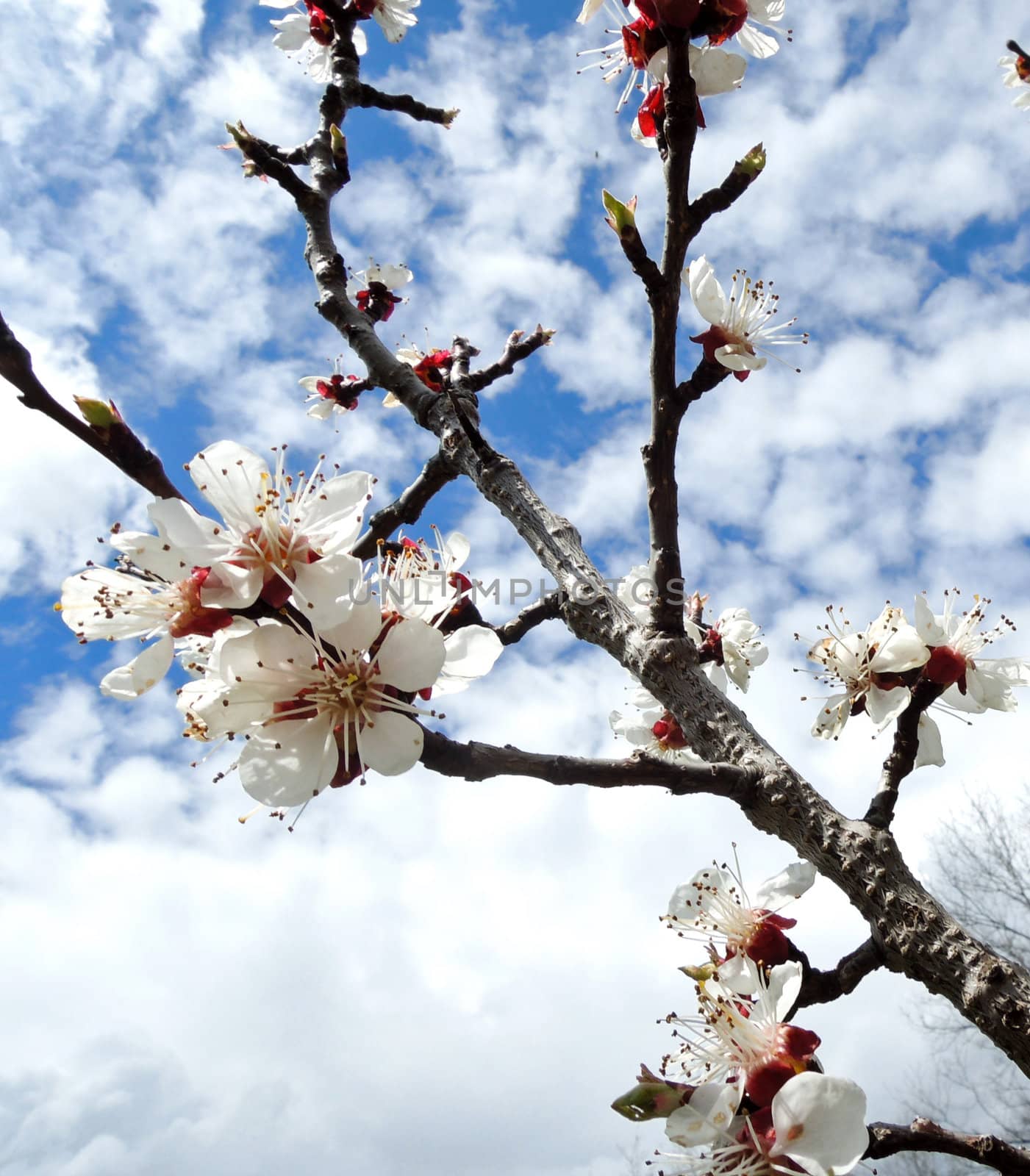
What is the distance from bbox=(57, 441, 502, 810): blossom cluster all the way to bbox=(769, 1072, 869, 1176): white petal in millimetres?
783

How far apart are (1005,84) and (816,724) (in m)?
5.18

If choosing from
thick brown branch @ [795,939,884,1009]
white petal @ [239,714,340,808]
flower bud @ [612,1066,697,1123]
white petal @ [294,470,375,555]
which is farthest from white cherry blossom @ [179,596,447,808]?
thick brown branch @ [795,939,884,1009]

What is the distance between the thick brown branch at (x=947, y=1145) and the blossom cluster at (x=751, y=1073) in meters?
0.14

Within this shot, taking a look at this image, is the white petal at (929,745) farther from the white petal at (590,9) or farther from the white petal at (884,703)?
the white petal at (590,9)

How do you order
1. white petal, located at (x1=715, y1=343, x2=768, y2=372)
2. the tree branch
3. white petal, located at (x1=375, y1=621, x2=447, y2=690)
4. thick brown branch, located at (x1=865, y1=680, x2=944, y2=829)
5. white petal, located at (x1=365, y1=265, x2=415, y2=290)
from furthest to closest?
white petal, located at (x1=365, y1=265, x2=415, y2=290), white petal, located at (x1=715, y1=343, x2=768, y2=372), thick brown branch, located at (x1=865, y1=680, x2=944, y2=829), the tree branch, white petal, located at (x1=375, y1=621, x2=447, y2=690)

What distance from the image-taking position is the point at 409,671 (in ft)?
4.52

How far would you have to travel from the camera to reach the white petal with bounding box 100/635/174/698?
1.38 meters

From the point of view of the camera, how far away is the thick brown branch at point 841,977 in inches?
63.5

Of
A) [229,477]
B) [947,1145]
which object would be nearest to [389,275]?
[229,477]

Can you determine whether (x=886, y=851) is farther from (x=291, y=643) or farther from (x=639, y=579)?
(x=639, y=579)

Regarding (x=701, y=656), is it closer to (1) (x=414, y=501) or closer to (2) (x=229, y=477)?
(1) (x=414, y=501)

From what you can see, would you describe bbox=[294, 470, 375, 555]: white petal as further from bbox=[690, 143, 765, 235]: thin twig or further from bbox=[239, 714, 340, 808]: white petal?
bbox=[690, 143, 765, 235]: thin twig

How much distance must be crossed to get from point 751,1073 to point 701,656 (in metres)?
1.07

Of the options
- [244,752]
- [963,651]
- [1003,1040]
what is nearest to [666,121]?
[244,752]
